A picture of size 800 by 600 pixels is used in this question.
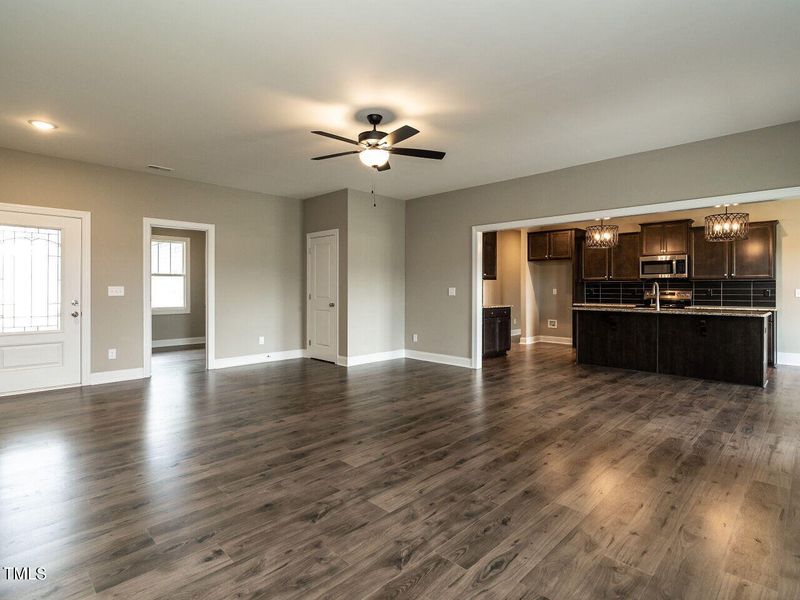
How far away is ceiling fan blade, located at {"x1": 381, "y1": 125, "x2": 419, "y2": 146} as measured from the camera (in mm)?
3400

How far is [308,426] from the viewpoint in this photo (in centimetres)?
375

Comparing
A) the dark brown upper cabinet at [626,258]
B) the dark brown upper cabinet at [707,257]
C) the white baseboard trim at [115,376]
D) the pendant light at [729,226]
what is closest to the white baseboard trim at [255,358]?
the white baseboard trim at [115,376]

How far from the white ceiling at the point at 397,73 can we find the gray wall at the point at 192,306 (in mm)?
4009

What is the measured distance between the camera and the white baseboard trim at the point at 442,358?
6.64 meters

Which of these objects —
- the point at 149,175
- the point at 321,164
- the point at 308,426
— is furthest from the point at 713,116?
the point at 149,175

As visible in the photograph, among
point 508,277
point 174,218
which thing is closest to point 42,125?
point 174,218

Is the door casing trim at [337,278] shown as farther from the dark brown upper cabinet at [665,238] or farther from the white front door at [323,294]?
the dark brown upper cabinet at [665,238]

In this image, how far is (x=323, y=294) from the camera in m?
7.07

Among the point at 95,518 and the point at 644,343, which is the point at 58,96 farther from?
the point at 644,343

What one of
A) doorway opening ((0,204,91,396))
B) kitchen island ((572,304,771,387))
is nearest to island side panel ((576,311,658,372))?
kitchen island ((572,304,771,387))

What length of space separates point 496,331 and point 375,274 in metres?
2.32

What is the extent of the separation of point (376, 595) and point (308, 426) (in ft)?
7.12

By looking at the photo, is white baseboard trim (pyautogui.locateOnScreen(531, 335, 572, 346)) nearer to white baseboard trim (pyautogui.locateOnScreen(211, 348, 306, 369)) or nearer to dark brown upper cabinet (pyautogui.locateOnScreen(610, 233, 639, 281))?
dark brown upper cabinet (pyautogui.locateOnScreen(610, 233, 639, 281))

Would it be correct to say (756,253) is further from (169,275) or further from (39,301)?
(169,275)
